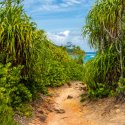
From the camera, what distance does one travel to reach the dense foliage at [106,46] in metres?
14.7

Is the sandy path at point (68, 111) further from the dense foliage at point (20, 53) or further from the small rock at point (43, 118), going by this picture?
the dense foliage at point (20, 53)

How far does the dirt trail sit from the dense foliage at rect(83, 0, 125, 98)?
0.65 metres

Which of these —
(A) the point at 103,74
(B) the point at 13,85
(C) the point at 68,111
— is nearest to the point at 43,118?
(B) the point at 13,85

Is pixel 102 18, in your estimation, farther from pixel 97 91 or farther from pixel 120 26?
pixel 97 91

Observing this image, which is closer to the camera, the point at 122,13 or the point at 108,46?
the point at 122,13

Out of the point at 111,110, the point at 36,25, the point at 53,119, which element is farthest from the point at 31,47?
the point at 111,110

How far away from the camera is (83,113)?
47.2 ft

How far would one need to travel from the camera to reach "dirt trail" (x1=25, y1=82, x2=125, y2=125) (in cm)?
1277

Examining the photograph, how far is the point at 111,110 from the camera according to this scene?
1358 cm

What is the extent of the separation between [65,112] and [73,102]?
1.95 meters

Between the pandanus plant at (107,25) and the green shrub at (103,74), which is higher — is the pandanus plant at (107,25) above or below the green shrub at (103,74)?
above

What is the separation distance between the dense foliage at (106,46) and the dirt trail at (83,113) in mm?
648

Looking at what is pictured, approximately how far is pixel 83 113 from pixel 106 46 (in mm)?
2959

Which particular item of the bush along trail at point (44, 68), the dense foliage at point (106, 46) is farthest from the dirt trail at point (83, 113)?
the dense foliage at point (106, 46)
